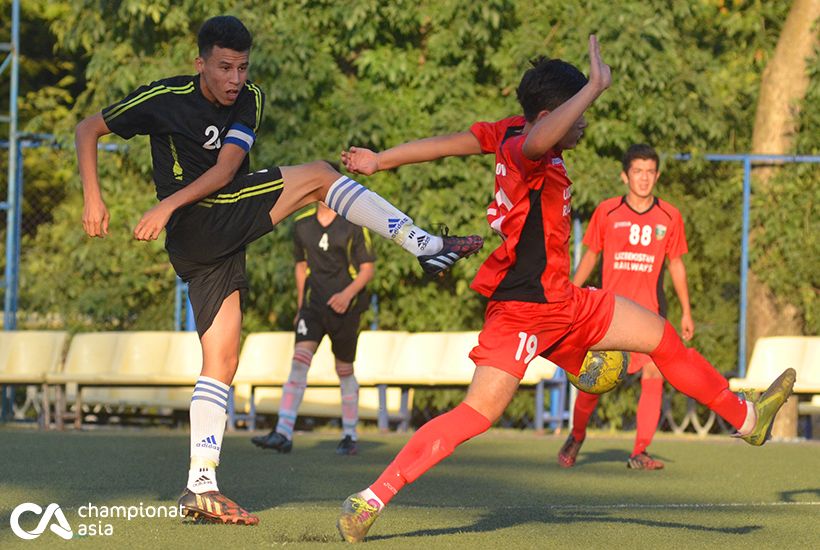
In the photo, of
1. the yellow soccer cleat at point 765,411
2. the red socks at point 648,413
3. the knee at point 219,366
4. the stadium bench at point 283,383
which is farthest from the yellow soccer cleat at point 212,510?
the stadium bench at point 283,383

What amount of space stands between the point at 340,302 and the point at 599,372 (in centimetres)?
529

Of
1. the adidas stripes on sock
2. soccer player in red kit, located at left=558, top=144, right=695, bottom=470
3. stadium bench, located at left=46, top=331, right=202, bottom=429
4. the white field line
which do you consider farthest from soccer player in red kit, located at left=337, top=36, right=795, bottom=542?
stadium bench, located at left=46, top=331, right=202, bottom=429

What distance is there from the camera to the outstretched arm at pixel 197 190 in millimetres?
5793

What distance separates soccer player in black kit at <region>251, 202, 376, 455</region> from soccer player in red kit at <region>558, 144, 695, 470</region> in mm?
2098

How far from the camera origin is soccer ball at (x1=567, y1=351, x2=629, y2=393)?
6.25 metres

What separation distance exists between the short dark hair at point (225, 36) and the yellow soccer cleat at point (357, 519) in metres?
1.98

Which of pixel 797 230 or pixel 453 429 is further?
pixel 797 230

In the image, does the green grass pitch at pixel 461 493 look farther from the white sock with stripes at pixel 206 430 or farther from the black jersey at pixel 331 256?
the black jersey at pixel 331 256

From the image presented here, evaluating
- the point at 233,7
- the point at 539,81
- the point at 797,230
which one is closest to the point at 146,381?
the point at 233,7

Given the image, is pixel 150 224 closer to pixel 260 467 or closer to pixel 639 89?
pixel 260 467

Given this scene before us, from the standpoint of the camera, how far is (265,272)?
16172 millimetres

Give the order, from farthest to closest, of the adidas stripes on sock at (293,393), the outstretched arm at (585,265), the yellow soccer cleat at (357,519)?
the adidas stripes on sock at (293,393)
the outstretched arm at (585,265)
the yellow soccer cleat at (357,519)

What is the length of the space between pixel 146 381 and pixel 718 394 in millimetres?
9822

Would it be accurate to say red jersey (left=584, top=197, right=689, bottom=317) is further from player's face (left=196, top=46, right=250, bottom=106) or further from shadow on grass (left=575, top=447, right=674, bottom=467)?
player's face (left=196, top=46, right=250, bottom=106)
